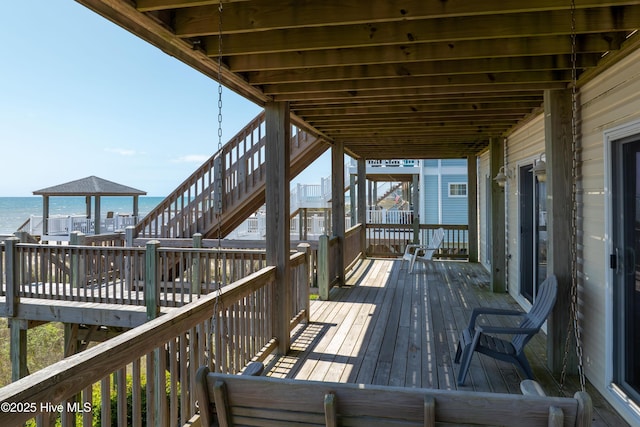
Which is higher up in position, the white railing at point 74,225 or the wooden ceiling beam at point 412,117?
the wooden ceiling beam at point 412,117

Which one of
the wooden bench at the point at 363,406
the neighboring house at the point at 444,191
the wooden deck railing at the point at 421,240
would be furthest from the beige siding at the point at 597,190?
the neighboring house at the point at 444,191

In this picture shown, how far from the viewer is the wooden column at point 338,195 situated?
23.2 ft

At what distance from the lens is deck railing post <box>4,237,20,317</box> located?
18.6 feet

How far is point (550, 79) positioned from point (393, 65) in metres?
1.37

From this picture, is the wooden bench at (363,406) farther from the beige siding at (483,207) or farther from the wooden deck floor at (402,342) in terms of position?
the beige siding at (483,207)

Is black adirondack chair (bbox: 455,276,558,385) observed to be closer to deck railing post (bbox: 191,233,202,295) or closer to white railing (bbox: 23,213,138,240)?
deck railing post (bbox: 191,233,202,295)

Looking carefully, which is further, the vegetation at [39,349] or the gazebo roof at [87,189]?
the gazebo roof at [87,189]

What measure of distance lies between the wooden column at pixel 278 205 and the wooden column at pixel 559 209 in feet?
8.17

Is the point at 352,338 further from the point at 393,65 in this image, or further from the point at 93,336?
the point at 93,336

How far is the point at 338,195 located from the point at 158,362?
17.3 feet

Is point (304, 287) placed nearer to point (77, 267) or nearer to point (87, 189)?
point (77, 267)

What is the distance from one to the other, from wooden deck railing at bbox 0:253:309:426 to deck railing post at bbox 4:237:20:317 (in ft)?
14.4

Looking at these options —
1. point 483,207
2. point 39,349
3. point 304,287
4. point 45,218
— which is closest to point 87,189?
point 45,218

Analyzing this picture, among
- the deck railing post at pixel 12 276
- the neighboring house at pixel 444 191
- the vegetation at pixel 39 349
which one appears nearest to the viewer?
the deck railing post at pixel 12 276
